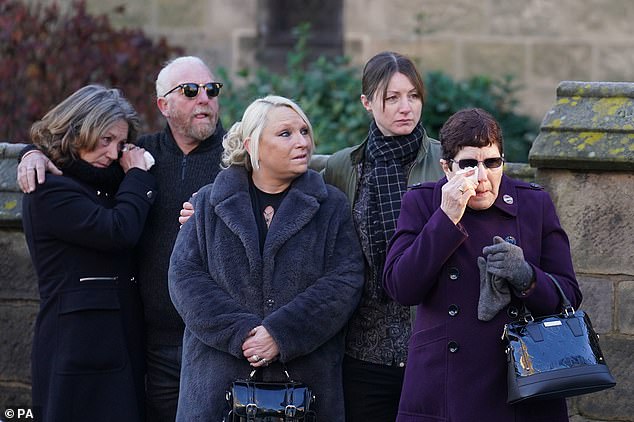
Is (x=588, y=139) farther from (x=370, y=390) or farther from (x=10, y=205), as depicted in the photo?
(x=10, y=205)

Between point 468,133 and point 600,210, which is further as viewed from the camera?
point 600,210

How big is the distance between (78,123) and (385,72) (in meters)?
1.24

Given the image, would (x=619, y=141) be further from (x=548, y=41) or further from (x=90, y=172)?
(x=548, y=41)

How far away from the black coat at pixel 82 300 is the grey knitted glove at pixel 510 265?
1.55 m

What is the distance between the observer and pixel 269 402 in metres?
4.14

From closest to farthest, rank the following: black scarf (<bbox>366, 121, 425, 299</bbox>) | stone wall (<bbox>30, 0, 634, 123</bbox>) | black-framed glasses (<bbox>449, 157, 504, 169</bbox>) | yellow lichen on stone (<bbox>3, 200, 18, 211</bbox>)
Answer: black-framed glasses (<bbox>449, 157, 504, 169</bbox>)
black scarf (<bbox>366, 121, 425, 299</bbox>)
yellow lichen on stone (<bbox>3, 200, 18, 211</bbox>)
stone wall (<bbox>30, 0, 634, 123</bbox>)

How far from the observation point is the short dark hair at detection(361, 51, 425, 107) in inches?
177

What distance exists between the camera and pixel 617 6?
9367mm

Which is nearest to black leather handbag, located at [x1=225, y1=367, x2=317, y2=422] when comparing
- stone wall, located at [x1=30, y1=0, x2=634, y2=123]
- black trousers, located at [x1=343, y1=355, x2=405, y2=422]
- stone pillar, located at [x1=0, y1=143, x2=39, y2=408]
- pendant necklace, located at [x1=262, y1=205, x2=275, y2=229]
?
black trousers, located at [x1=343, y1=355, x2=405, y2=422]

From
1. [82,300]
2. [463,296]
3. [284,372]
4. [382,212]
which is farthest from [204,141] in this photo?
[463,296]

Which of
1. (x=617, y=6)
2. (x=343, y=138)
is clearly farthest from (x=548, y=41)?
(x=343, y=138)

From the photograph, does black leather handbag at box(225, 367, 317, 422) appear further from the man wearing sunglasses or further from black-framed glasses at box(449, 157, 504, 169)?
black-framed glasses at box(449, 157, 504, 169)

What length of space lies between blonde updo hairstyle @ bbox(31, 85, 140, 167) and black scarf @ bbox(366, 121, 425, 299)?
1.07 metres

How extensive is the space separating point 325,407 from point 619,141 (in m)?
1.54
